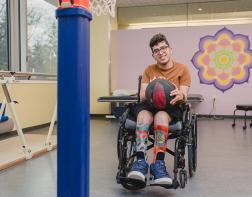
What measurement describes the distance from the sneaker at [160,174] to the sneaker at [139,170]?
0.21 ft

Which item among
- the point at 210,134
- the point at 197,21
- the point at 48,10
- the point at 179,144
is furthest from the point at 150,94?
the point at 197,21

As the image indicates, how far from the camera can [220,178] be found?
2414mm

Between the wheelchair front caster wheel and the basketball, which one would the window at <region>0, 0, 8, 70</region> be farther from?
the wheelchair front caster wheel

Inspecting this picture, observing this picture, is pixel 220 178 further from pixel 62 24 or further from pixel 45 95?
pixel 45 95

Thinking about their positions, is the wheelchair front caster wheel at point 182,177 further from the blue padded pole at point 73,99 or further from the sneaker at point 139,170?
the blue padded pole at point 73,99

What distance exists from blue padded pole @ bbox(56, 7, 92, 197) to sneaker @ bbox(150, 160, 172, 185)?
4.47 feet

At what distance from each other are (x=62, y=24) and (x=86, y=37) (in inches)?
1.9

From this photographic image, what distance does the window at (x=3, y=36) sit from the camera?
4.74 metres

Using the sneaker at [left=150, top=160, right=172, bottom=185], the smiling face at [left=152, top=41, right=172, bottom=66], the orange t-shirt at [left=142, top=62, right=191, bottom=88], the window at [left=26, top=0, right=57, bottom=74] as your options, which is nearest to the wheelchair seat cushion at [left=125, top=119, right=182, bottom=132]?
the sneaker at [left=150, top=160, right=172, bottom=185]

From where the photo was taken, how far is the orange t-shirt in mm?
2363

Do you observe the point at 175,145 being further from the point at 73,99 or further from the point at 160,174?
the point at 73,99

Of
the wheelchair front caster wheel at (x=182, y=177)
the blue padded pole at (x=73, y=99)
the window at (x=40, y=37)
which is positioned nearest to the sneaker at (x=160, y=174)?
the wheelchair front caster wheel at (x=182, y=177)

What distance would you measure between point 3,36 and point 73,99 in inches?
185

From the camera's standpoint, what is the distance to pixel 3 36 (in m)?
4.78
